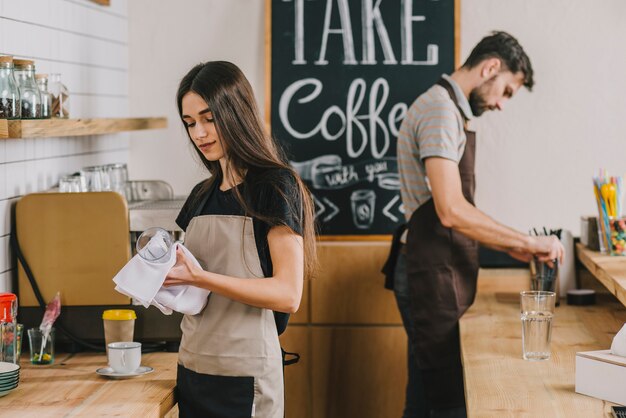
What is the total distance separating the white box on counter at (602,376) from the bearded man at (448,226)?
0.96 m

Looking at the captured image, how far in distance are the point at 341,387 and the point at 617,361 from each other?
6.35 feet

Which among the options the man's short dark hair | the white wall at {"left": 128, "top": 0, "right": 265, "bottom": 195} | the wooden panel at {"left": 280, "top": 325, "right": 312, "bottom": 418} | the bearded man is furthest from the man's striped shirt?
the white wall at {"left": 128, "top": 0, "right": 265, "bottom": 195}

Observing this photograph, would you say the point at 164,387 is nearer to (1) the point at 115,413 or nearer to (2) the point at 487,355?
(1) the point at 115,413

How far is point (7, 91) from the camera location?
7.74ft

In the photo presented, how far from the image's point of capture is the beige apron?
2.07 metres

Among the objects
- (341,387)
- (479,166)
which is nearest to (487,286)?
(479,166)

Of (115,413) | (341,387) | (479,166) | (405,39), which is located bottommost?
(341,387)

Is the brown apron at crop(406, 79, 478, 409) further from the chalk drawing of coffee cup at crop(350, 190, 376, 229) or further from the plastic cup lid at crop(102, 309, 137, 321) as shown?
the plastic cup lid at crop(102, 309, 137, 321)

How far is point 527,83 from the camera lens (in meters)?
3.09

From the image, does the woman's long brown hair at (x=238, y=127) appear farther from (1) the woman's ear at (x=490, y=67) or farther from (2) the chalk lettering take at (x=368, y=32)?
(2) the chalk lettering take at (x=368, y=32)

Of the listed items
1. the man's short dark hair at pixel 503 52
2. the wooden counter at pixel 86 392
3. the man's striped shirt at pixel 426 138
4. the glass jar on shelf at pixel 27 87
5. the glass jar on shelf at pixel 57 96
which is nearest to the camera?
the wooden counter at pixel 86 392

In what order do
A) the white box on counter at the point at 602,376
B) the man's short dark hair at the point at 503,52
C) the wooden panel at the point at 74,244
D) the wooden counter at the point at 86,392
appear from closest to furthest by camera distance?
the white box on counter at the point at 602,376, the wooden counter at the point at 86,392, the wooden panel at the point at 74,244, the man's short dark hair at the point at 503,52

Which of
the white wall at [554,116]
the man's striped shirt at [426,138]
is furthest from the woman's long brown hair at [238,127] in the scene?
the white wall at [554,116]

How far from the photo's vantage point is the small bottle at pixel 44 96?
2.54 m
